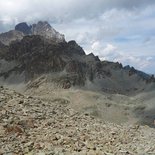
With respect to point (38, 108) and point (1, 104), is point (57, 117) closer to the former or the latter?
point (38, 108)

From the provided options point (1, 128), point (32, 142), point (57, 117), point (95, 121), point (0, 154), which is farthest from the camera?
point (95, 121)

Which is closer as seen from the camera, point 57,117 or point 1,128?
point 1,128

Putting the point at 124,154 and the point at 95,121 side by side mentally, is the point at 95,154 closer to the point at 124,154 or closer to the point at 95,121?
the point at 124,154

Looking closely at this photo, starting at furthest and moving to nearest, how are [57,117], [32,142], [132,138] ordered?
[57,117], [132,138], [32,142]

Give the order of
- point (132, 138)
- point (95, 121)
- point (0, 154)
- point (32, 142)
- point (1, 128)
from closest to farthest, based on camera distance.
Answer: point (0, 154) → point (32, 142) → point (1, 128) → point (132, 138) → point (95, 121)

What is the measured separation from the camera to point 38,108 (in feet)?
102

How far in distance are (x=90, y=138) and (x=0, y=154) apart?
619 centimetres

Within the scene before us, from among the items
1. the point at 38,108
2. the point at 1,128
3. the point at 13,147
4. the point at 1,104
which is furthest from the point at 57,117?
the point at 13,147

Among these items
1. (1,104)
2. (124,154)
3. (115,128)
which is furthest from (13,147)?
(115,128)

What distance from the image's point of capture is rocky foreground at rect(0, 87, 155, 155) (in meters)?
22.7

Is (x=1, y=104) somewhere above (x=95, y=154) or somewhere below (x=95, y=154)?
above

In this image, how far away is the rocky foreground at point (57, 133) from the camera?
2270 centimetres

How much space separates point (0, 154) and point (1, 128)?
12.4 feet

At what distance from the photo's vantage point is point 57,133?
25.8m
